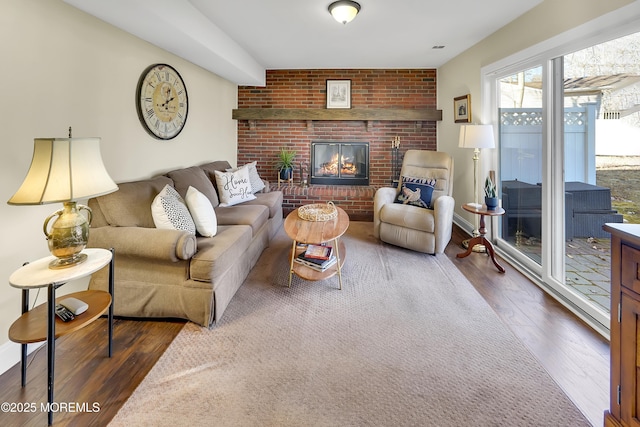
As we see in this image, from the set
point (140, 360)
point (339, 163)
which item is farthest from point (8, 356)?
point (339, 163)

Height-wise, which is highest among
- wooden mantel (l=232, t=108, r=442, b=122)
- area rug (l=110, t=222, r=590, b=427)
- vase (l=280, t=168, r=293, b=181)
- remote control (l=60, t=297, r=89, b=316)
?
wooden mantel (l=232, t=108, r=442, b=122)

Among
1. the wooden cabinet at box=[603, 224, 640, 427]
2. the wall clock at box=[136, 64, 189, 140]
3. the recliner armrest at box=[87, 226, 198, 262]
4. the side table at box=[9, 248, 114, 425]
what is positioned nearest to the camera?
the wooden cabinet at box=[603, 224, 640, 427]

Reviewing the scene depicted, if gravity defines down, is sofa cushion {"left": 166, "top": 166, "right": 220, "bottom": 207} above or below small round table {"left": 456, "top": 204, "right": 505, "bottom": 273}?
above

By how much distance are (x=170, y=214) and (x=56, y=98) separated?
3.34 ft

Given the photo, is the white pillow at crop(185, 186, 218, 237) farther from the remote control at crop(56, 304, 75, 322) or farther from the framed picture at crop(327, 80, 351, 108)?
the framed picture at crop(327, 80, 351, 108)

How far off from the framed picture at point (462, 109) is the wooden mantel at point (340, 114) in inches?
22.8

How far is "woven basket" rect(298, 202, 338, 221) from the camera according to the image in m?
2.99

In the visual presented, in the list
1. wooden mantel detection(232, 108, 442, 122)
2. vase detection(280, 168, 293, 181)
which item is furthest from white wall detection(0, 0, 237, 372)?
vase detection(280, 168, 293, 181)

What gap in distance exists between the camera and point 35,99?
6.23 feet

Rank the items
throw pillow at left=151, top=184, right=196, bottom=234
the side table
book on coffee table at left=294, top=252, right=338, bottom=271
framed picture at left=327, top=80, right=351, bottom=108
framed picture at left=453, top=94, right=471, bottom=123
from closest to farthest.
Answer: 1. the side table
2. throw pillow at left=151, top=184, right=196, bottom=234
3. book on coffee table at left=294, top=252, right=338, bottom=271
4. framed picture at left=453, top=94, right=471, bottom=123
5. framed picture at left=327, top=80, right=351, bottom=108

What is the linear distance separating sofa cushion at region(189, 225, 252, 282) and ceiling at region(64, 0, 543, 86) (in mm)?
1700

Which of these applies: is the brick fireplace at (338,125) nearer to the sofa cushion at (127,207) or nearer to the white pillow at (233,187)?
the white pillow at (233,187)

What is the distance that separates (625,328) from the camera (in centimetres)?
122

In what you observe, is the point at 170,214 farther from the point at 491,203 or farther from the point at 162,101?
the point at 491,203
